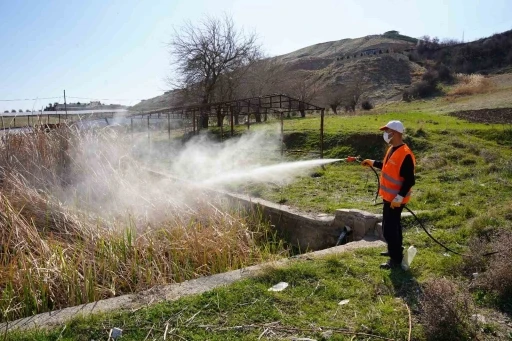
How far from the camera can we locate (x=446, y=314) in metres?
3.44

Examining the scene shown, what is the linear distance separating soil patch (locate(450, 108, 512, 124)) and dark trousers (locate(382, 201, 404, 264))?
572 inches

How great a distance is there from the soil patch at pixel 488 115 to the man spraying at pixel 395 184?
14.4 metres

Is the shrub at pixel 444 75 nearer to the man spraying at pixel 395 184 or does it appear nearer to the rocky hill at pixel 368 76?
the rocky hill at pixel 368 76

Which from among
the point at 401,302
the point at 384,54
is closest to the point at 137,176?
the point at 401,302

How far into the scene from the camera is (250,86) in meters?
36.2

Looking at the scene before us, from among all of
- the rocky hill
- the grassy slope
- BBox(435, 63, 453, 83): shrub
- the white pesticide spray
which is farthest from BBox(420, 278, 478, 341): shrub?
BBox(435, 63, 453, 83): shrub

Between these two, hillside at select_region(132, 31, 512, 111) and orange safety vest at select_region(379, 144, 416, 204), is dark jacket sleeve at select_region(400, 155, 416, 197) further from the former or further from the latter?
hillside at select_region(132, 31, 512, 111)

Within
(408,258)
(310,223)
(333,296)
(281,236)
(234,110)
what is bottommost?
(281,236)

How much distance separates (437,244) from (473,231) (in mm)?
592

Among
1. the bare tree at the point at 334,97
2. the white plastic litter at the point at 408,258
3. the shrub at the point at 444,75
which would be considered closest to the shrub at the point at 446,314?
the white plastic litter at the point at 408,258

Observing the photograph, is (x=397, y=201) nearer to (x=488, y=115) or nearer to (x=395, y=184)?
(x=395, y=184)

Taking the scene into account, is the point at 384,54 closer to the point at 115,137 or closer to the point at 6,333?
the point at 115,137

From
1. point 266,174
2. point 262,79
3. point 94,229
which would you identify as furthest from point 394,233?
point 262,79

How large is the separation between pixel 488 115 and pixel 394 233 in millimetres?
16613
